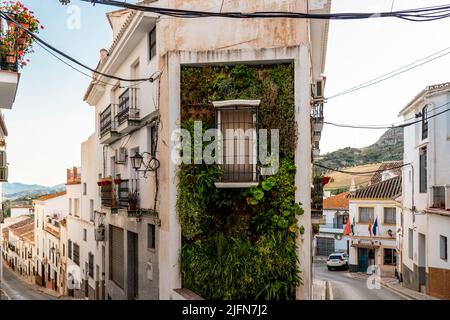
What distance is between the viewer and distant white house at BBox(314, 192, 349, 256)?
39938 millimetres


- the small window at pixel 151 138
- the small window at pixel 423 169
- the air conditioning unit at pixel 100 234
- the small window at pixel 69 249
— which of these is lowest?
the small window at pixel 69 249

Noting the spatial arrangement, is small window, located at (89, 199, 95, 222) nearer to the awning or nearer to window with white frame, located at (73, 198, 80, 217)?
window with white frame, located at (73, 198, 80, 217)

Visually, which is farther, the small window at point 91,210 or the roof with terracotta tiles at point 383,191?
the roof with terracotta tiles at point 383,191

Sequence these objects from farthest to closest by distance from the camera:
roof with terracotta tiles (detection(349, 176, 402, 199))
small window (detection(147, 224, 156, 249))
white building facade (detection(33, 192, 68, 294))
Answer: roof with terracotta tiles (detection(349, 176, 402, 199)) → white building facade (detection(33, 192, 68, 294)) → small window (detection(147, 224, 156, 249))

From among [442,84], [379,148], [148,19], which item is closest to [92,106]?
[148,19]

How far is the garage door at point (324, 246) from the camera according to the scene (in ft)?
134

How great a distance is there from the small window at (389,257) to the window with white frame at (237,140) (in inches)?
1059

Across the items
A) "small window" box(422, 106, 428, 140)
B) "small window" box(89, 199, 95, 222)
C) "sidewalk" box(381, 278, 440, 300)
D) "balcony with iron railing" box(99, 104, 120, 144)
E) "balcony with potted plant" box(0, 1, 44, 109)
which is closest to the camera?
"balcony with potted plant" box(0, 1, 44, 109)

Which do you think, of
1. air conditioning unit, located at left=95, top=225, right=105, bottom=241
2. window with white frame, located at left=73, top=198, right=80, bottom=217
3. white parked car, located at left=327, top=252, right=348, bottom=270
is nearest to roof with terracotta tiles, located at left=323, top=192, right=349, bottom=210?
white parked car, located at left=327, top=252, right=348, bottom=270

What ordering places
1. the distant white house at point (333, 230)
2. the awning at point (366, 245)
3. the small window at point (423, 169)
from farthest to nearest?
the distant white house at point (333, 230) < the awning at point (366, 245) < the small window at point (423, 169)

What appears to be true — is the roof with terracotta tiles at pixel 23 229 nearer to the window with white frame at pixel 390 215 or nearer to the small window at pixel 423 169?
the window with white frame at pixel 390 215

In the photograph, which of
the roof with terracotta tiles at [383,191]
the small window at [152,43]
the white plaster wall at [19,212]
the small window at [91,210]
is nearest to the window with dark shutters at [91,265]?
the small window at [91,210]

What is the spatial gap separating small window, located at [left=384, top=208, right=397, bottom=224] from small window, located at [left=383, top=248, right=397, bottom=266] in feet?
6.96
